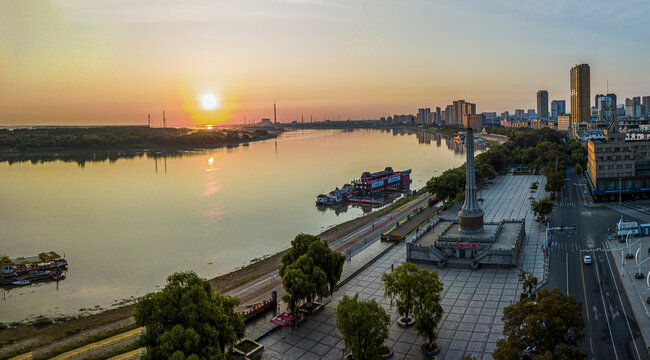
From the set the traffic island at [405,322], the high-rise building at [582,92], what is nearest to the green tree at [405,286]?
the traffic island at [405,322]

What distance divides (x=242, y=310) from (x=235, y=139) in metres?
175

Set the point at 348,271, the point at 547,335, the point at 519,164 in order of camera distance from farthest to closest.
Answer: the point at 519,164
the point at 348,271
the point at 547,335

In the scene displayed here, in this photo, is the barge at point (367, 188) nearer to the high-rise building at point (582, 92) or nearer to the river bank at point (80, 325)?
the river bank at point (80, 325)

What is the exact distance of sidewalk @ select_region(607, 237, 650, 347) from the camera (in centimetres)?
2166

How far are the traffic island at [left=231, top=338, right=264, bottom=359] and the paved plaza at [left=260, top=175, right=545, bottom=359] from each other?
0.51 meters

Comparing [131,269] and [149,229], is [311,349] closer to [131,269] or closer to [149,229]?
[131,269]

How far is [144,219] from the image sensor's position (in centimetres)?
5316

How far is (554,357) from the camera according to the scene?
50.9 ft

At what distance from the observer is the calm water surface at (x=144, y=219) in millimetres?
33656

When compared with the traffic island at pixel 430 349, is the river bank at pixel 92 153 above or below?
above

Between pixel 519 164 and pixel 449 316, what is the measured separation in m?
77.6

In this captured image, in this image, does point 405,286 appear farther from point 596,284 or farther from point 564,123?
point 564,123

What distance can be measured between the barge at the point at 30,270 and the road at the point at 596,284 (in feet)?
118

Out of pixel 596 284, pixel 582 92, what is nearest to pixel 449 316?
pixel 596 284
